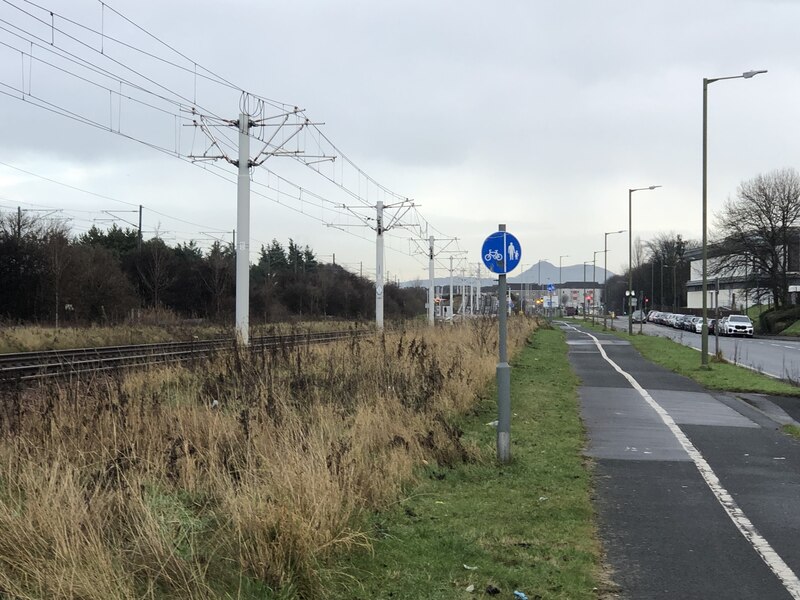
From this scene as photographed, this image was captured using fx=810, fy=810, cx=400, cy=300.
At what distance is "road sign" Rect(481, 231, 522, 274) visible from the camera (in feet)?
29.5

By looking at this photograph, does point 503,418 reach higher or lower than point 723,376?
higher

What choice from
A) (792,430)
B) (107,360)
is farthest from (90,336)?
(792,430)

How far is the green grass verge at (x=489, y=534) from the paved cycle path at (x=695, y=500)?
0.87 feet

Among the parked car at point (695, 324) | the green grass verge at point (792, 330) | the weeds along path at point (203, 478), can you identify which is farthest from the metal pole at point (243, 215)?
the parked car at point (695, 324)

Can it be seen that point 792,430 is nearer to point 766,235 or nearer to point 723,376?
point 723,376

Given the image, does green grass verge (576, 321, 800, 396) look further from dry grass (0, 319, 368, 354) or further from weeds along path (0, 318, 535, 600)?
weeds along path (0, 318, 535, 600)

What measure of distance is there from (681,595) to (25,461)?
4.71 metres

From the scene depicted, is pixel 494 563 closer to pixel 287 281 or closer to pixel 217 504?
pixel 217 504

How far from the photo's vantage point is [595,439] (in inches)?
429

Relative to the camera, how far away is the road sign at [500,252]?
9.00 m

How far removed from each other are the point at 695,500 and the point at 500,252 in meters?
3.29

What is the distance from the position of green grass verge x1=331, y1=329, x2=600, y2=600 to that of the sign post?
289mm

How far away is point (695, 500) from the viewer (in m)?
7.41

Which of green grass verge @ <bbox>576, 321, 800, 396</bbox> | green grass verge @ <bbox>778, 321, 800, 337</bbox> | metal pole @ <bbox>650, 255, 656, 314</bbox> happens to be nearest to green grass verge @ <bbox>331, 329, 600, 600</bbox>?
green grass verge @ <bbox>576, 321, 800, 396</bbox>
